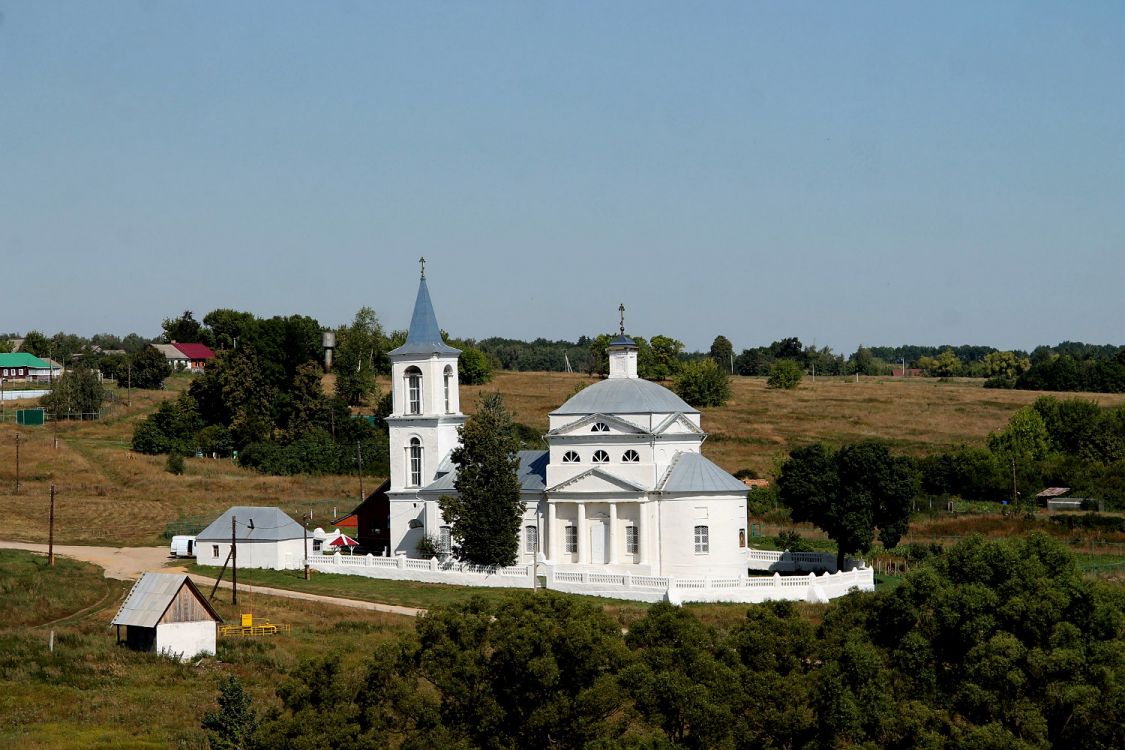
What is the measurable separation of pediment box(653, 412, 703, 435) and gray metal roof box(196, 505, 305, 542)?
54.5ft

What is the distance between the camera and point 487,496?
54.3 metres

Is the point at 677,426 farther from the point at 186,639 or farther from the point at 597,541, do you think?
the point at 186,639

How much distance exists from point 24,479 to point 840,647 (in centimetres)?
6163

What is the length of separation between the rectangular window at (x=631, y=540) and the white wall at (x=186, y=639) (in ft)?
58.2

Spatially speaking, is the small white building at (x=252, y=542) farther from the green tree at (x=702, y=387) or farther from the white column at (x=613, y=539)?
the green tree at (x=702, y=387)

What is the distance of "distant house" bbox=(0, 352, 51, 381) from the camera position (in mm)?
130500

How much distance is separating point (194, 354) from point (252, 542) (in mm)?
85956

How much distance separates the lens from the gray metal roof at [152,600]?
42812mm

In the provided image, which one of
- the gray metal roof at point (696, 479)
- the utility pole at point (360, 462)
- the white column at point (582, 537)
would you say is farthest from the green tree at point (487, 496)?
the utility pole at point (360, 462)

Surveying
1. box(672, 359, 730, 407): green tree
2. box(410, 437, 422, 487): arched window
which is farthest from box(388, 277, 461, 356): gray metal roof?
box(672, 359, 730, 407): green tree

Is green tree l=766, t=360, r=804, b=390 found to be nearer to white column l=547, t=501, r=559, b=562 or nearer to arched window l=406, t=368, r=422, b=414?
arched window l=406, t=368, r=422, b=414

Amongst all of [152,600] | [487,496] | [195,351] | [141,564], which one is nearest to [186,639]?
[152,600]

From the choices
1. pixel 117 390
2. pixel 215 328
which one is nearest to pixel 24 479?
pixel 117 390

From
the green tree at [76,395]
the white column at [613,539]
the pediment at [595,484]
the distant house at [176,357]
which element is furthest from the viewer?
the distant house at [176,357]
